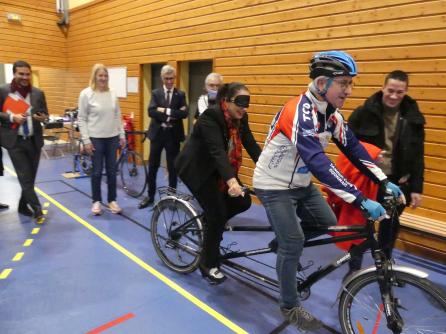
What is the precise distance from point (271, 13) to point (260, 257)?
326 cm

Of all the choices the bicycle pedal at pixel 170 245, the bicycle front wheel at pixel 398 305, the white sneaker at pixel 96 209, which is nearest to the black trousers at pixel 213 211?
the bicycle pedal at pixel 170 245

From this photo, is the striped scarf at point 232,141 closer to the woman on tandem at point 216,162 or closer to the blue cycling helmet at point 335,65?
the woman on tandem at point 216,162

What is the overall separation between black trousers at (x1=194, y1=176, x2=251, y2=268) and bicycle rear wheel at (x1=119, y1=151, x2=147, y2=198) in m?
2.72

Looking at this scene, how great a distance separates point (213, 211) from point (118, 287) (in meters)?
1.01

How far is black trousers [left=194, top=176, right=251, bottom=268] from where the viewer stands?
2.49m

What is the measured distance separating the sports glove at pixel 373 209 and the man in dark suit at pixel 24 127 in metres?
3.53

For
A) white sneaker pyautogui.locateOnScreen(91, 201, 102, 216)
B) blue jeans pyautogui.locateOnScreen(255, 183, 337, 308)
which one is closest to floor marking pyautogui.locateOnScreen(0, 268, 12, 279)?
white sneaker pyautogui.locateOnScreen(91, 201, 102, 216)

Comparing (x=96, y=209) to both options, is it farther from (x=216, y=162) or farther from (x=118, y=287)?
(x=216, y=162)

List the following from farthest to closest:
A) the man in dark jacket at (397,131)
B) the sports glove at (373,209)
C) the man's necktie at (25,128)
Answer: the man's necktie at (25,128)
the man in dark jacket at (397,131)
the sports glove at (373,209)

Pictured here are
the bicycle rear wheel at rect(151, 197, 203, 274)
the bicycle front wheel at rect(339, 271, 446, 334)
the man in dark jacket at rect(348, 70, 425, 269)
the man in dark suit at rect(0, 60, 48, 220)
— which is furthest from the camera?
the man in dark suit at rect(0, 60, 48, 220)

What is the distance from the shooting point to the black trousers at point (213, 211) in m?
2.49

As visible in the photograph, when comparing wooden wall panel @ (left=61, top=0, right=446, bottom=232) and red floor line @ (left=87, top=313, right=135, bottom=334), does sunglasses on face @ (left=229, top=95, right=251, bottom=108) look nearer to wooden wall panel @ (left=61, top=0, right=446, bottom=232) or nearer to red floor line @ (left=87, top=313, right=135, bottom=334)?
red floor line @ (left=87, top=313, right=135, bottom=334)

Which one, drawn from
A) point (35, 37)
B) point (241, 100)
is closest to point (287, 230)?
point (241, 100)

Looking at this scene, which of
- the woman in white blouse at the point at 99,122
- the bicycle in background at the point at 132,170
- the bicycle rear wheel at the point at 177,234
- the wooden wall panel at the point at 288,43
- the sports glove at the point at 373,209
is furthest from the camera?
the bicycle in background at the point at 132,170
